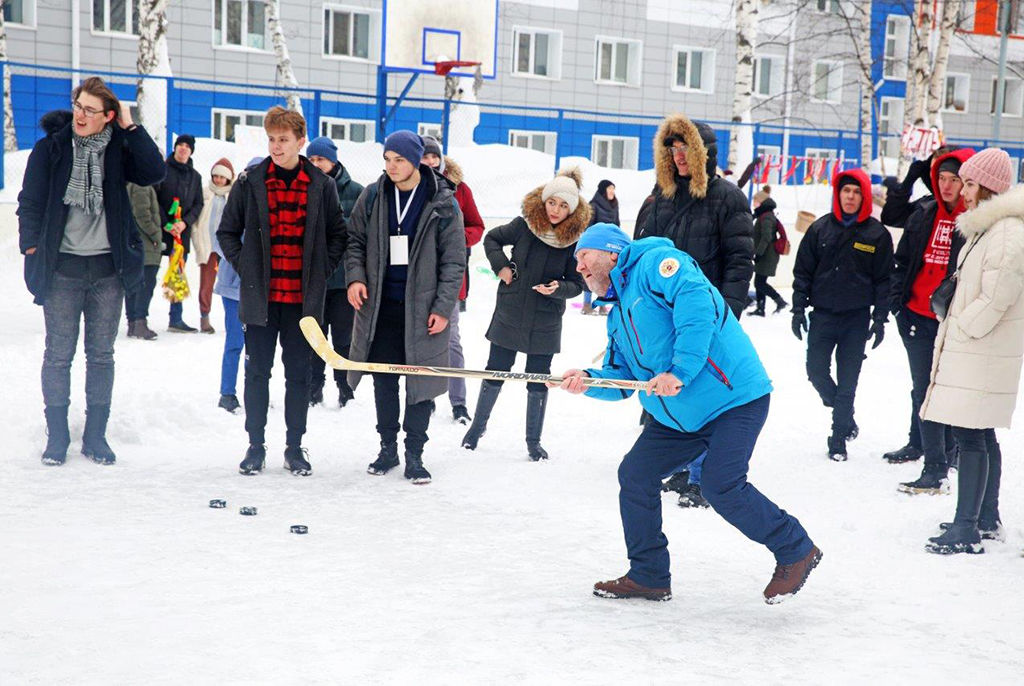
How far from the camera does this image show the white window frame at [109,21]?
20125 mm

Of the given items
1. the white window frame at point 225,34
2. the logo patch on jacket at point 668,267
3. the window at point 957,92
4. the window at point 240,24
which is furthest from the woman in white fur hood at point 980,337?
the window at point 957,92

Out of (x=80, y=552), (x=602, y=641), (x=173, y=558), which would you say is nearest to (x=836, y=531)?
(x=602, y=641)

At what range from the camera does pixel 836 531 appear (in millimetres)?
5238

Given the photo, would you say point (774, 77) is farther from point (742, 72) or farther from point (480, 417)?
point (480, 417)

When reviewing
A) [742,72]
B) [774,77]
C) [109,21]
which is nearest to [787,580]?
[742,72]

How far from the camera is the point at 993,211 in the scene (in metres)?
4.69

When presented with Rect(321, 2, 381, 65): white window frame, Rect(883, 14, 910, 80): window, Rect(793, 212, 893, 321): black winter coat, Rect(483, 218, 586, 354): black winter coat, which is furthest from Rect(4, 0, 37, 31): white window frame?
Rect(883, 14, 910, 80): window

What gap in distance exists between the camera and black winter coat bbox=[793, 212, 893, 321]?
22.2ft

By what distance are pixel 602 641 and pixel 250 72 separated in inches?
785

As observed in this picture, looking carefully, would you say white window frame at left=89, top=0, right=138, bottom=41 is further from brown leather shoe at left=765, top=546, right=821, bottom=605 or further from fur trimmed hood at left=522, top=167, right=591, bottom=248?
brown leather shoe at left=765, top=546, right=821, bottom=605

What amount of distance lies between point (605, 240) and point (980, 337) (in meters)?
1.77

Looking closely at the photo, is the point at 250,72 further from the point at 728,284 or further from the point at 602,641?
the point at 602,641

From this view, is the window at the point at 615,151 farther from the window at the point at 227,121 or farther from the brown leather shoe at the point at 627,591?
the brown leather shoe at the point at 627,591

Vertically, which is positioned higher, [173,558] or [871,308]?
[871,308]
